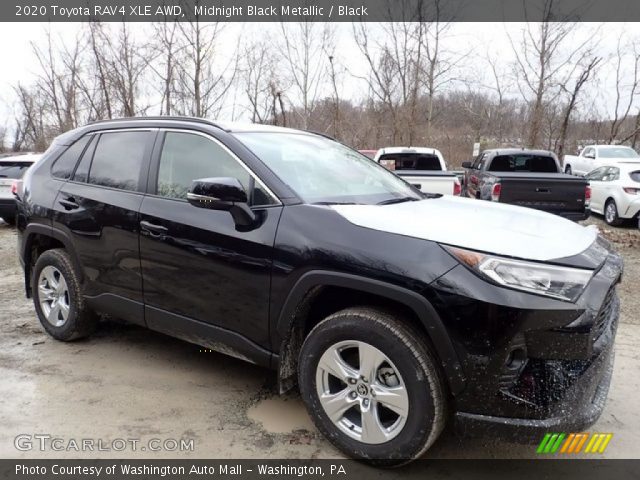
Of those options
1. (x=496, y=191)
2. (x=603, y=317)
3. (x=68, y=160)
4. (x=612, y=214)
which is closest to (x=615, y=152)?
(x=612, y=214)

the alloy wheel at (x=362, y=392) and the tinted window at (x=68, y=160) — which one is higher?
the tinted window at (x=68, y=160)

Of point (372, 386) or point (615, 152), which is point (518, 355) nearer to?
point (372, 386)

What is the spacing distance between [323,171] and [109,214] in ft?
5.25

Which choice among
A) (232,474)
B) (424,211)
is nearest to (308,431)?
(232,474)

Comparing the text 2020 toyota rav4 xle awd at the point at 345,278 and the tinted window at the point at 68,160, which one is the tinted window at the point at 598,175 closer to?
the text 2020 toyota rav4 xle awd at the point at 345,278

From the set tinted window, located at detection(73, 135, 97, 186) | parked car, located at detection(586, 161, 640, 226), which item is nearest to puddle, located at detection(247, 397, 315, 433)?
tinted window, located at detection(73, 135, 97, 186)

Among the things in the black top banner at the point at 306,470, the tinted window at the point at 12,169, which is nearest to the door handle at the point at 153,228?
the black top banner at the point at 306,470

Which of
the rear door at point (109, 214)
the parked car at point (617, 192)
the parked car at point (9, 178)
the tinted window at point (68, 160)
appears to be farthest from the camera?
the parked car at point (617, 192)

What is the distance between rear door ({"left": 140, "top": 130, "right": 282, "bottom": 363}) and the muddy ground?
0.43 meters

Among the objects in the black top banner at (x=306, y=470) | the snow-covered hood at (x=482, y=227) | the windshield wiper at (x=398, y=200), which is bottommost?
the black top banner at (x=306, y=470)

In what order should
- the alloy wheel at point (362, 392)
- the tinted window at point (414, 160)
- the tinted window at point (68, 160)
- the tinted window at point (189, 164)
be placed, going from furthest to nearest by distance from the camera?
the tinted window at point (414, 160)
the tinted window at point (68, 160)
the tinted window at point (189, 164)
the alloy wheel at point (362, 392)

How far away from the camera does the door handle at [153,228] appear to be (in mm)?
3285

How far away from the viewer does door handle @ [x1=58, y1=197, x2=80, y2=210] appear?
154 inches

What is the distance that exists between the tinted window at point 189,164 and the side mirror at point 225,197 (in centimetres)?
20
